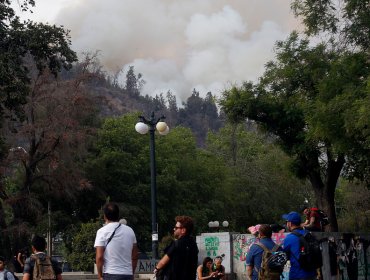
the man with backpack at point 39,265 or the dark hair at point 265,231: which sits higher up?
the dark hair at point 265,231

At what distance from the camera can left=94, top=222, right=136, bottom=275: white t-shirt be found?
26.0ft

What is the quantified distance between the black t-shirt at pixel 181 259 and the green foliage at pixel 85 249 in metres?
25.0

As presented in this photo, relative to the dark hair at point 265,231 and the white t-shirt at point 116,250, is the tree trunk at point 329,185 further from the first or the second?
the white t-shirt at point 116,250

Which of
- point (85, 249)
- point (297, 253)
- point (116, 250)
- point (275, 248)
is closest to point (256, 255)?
point (275, 248)

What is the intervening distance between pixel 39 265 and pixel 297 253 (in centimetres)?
324

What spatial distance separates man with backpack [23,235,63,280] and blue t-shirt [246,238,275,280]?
2.70 m

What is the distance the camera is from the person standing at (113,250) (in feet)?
26.0

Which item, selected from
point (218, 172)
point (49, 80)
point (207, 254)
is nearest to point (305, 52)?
point (207, 254)

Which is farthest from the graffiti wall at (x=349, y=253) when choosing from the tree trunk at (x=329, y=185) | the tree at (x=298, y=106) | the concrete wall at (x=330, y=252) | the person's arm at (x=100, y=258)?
the tree trunk at (x=329, y=185)

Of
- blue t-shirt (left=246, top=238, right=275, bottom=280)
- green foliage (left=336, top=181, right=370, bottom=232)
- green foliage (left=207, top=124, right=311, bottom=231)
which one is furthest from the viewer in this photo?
green foliage (left=207, top=124, right=311, bottom=231)

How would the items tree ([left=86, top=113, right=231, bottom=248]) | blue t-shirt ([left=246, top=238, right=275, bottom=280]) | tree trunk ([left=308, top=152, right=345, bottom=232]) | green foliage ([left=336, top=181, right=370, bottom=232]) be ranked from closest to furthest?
1. blue t-shirt ([left=246, top=238, right=275, bottom=280])
2. tree trunk ([left=308, top=152, right=345, bottom=232])
3. tree ([left=86, top=113, right=231, bottom=248])
4. green foliage ([left=336, top=181, right=370, bottom=232])

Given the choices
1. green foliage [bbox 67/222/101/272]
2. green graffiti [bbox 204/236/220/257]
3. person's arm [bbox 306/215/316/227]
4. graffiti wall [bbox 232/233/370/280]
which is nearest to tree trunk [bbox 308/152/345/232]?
green graffiti [bbox 204/236/220/257]

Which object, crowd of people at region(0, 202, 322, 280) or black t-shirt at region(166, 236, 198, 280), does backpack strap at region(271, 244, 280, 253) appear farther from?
black t-shirt at region(166, 236, 198, 280)

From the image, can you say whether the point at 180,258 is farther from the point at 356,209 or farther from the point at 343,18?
the point at 356,209
